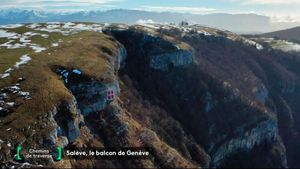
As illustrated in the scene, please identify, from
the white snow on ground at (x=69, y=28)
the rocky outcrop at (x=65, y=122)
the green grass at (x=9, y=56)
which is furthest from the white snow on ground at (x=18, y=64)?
the white snow on ground at (x=69, y=28)

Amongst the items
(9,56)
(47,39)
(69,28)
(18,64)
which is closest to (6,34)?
(47,39)

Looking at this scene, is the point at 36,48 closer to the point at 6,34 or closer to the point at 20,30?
the point at 6,34

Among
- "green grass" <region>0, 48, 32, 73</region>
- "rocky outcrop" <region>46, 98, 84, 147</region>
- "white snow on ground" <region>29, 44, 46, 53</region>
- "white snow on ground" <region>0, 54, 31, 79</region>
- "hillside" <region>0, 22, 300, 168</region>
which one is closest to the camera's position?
"rocky outcrop" <region>46, 98, 84, 147</region>

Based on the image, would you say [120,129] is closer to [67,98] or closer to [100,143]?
[100,143]

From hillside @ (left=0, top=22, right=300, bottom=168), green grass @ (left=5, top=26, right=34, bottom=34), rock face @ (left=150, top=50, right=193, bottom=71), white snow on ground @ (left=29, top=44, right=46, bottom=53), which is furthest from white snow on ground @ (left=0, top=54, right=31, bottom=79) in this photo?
rock face @ (left=150, top=50, right=193, bottom=71)

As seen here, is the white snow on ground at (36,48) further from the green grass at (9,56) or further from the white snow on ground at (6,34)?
the white snow on ground at (6,34)

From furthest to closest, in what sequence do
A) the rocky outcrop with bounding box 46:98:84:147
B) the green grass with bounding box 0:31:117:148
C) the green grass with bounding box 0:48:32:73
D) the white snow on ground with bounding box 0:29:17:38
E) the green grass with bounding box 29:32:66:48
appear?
the white snow on ground with bounding box 0:29:17:38 < the green grass with bounding box 29:32:66:48 < the green grass with bounding box 0:48:32:73 < the rocky outcrop with bounding box 46:98:84:147 < the green grass with bounding box 0:31:117:148

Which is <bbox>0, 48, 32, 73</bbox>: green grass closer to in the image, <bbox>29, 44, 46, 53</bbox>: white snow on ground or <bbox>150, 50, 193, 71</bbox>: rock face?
<bbox>29, 44, 46, 53</bbox>: white snow on ground

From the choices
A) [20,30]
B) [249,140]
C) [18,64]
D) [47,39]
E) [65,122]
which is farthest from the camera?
[249,140]
